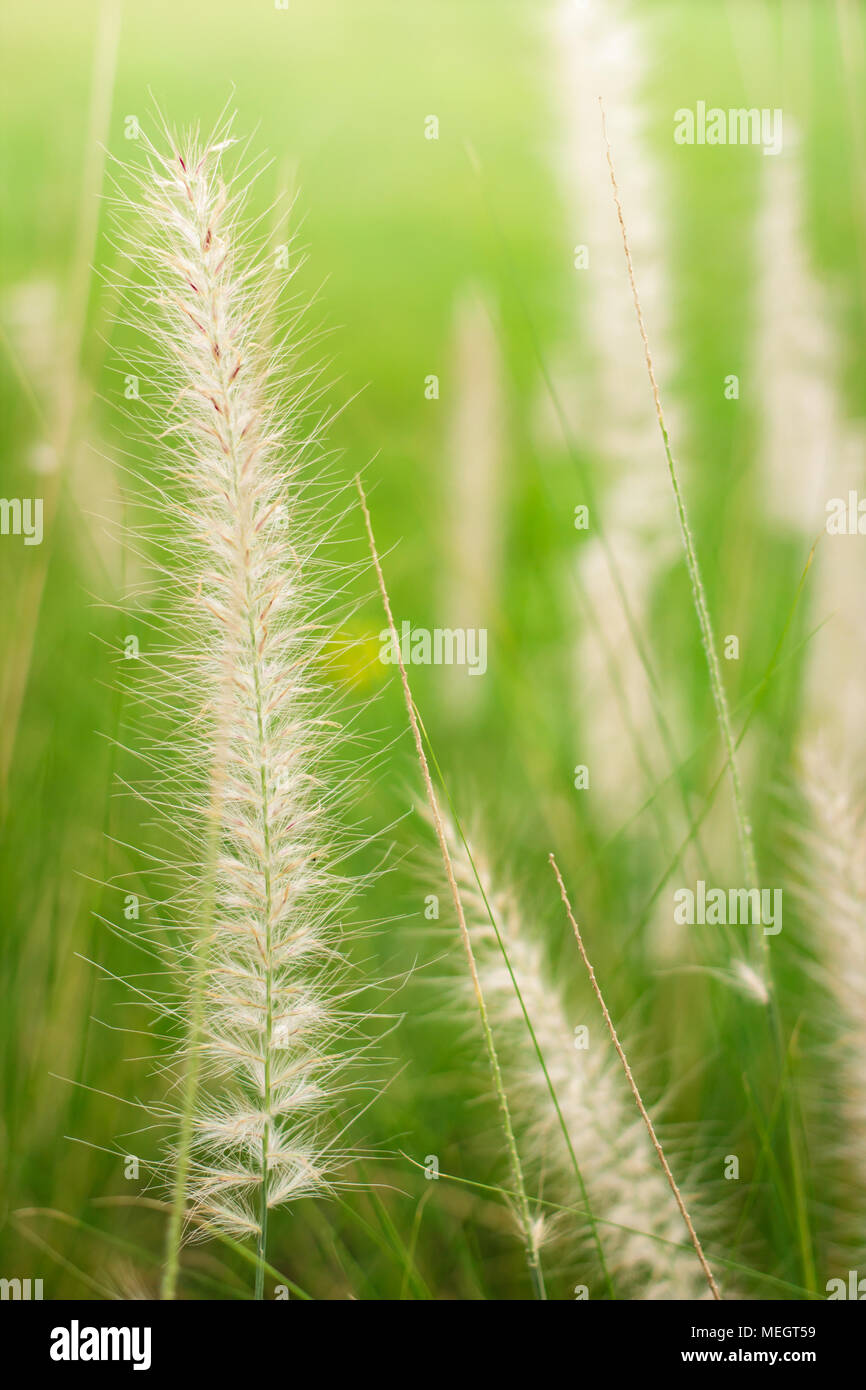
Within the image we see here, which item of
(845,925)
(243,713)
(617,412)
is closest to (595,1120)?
(845,925)

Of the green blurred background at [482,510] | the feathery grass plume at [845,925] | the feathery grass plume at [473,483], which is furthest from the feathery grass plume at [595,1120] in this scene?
the feathery grass plume at [473,483]

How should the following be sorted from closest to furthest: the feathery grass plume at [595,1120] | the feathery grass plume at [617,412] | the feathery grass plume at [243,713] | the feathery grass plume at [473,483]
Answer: the feathery grass plume at [243,713] → the feathery grass plume at [595,1120] → the feathery grass plume at [617,412] → the feathery grass plume at [473,483]

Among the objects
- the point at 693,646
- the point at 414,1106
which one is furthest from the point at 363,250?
the point at 414,1106

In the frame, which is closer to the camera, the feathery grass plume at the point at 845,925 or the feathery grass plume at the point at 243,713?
the feathery grass plume at the point at 243,713

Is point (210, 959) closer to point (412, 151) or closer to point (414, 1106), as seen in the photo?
point (414, 1106)

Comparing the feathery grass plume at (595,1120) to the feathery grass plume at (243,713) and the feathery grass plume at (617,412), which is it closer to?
the feathery grass plume at (243,713)

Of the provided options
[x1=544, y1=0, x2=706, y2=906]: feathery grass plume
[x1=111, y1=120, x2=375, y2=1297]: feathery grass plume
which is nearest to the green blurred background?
[x1=544, y1=0, x2=706, y2=906]: feathery grass plume

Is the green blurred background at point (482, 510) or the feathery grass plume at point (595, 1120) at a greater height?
the green blurred background at point (482, 510)
